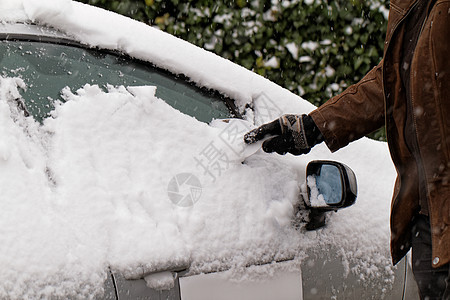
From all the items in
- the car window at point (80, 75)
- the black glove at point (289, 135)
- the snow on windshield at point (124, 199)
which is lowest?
the snow on windshield at point (124, 199)

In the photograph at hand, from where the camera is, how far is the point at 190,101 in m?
2.13

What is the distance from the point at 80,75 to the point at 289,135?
734 mm

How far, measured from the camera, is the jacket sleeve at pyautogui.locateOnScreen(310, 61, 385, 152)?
2.12m

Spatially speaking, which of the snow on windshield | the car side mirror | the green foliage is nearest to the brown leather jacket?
the car side mirror

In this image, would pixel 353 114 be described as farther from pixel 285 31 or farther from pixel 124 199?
pixel 285 31

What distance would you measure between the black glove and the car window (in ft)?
0.56

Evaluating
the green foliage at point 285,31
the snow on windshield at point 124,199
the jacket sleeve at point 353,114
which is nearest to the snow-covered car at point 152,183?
the snow on windshield at point 124,199

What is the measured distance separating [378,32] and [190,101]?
113 inches

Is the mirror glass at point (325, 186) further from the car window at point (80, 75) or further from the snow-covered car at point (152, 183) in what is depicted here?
the car window at point (80, 75)

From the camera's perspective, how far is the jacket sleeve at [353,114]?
6.95ft

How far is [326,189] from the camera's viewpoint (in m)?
1.96

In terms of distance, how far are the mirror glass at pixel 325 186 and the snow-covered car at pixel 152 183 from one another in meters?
0.03

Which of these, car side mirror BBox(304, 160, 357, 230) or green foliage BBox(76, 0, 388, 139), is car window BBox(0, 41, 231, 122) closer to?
car side mirror BBox(304, 160, 357, 230)

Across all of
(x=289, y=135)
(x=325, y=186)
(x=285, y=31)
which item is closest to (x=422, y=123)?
(x=325, y=186)
